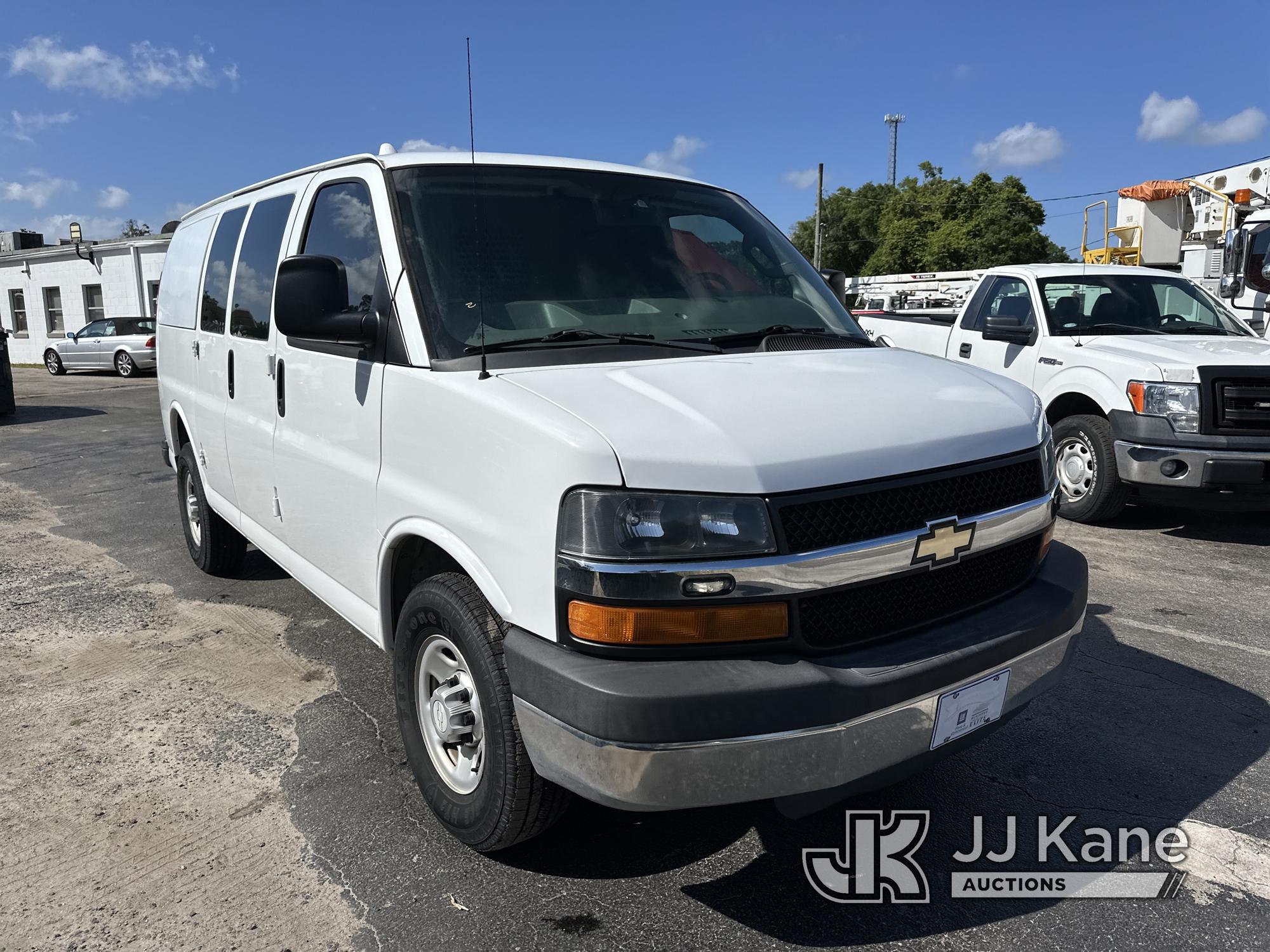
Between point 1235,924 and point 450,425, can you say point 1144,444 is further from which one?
point 450,425

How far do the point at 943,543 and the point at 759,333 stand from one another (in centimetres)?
105

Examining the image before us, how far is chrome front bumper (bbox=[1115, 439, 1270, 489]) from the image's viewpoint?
6.25 metres

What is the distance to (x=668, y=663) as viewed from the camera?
7.14ft

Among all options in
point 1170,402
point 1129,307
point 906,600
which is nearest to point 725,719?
point 906,600

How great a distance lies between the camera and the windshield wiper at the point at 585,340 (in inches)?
110

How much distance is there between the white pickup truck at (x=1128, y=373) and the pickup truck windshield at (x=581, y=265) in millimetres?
2169

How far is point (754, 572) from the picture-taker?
→ 2186 mm

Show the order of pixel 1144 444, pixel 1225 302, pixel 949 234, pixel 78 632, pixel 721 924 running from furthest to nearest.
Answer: pixel 949 234 → pixel 1225 302 → pixel 1144 444 → pixel 78 632 → pixel 721 924

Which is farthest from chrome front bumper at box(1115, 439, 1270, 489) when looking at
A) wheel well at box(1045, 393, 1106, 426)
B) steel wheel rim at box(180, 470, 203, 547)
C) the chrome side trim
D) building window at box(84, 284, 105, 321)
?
building window at box(84, 284, 105, 321)

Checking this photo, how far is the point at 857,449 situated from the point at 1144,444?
5131mm

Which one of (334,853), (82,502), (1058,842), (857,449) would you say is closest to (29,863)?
(334,853)

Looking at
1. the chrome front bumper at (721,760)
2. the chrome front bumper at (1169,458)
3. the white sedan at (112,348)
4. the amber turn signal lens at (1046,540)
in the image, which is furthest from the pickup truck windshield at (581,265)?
the white sedan at (112,348)

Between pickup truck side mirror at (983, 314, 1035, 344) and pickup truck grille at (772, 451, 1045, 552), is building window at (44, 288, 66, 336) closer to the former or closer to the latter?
pickup truck side mirror at (983, 314, 1035, 344)

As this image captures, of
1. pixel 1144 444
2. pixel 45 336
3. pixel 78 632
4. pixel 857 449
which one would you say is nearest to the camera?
pixel 857 449
